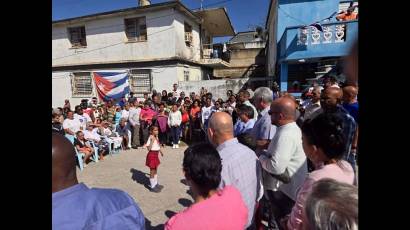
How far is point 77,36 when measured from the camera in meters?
16.1

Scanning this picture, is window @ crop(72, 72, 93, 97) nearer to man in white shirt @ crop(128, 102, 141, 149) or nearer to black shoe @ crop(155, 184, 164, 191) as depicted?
man in white shirt @ crop(128, 102, 141, 149)

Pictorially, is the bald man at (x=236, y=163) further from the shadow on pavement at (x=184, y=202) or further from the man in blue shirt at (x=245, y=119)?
the shadow on pavement at (x=184, y=202)

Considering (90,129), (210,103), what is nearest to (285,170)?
(210,103)

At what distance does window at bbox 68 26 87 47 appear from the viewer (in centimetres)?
1591

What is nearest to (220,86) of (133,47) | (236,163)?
(133,47)

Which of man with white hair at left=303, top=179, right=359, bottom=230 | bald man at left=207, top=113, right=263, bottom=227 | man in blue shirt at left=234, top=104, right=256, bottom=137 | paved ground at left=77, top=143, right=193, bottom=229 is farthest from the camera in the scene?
paved ground at left=77, top=143, right=193, bottom=229

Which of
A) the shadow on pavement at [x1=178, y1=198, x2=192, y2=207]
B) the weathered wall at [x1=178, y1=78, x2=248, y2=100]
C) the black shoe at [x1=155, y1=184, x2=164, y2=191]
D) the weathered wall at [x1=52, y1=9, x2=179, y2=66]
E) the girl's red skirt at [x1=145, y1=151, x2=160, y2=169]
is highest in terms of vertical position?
the weathered wall at [x1=52, y1=9, x2=179, y2=66]

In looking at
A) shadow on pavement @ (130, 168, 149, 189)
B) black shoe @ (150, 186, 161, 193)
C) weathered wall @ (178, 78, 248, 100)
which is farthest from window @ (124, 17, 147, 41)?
black shoe @ (150, 186, 161, 193)

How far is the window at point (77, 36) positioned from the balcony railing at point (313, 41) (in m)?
12.3

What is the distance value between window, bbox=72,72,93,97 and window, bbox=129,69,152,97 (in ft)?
9.68

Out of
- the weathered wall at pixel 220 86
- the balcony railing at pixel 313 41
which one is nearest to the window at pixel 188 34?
the weathered wall at pixel 220 86

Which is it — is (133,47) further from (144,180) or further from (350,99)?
(350,99)

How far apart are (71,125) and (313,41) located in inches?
378

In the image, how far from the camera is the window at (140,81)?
14.7 m
